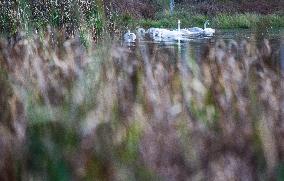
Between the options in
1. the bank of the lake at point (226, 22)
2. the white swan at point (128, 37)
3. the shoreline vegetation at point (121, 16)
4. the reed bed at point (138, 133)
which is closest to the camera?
the reed bed at point (138, 133)

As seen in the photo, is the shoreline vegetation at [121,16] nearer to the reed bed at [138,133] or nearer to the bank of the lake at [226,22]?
the bank of the lake at [226,22]

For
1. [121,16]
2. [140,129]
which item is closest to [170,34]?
[121,16]

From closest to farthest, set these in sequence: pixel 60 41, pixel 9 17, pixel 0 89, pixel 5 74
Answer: pixel 0 89 < pixel 5 74 < pixel 60 41 < pixel 9 17

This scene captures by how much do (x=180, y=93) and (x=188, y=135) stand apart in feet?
1.66

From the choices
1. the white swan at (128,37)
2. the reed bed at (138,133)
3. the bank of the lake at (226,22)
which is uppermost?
the reed bed at (138,133)

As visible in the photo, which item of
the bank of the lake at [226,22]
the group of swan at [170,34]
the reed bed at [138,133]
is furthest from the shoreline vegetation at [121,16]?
the reed bed at [138,133]

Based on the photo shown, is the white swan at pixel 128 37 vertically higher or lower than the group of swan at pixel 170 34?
higher

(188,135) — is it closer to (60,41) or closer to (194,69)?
(194,69)

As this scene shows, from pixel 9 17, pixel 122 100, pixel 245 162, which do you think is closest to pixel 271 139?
pixel 245 162

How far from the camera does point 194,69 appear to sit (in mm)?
2576

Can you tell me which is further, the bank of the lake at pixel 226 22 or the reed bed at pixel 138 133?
the bank of the lake at pixel 226 22

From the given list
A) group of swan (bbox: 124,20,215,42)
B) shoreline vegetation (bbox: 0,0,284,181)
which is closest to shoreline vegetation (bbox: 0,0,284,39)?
group of swan (bbox: 124,20,215,42)

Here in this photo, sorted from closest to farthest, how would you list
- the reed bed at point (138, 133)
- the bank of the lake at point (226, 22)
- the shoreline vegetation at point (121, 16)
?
the reed bed at point (138, 133) < the shoreline vegetation at point (121, 16) < the bank of the lake at point (226, 22)

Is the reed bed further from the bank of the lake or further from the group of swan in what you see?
the bank of the lake
